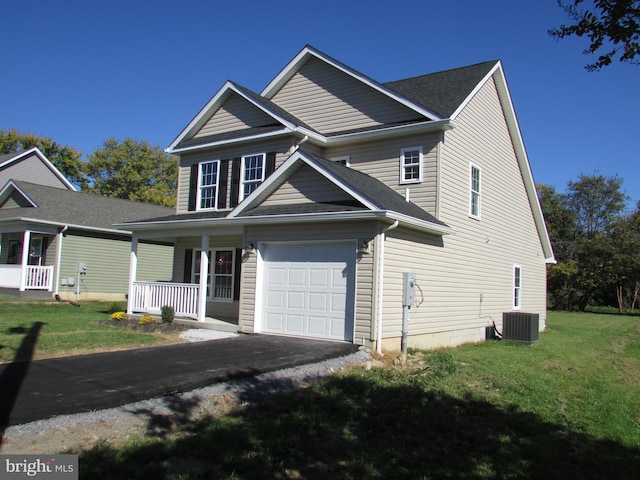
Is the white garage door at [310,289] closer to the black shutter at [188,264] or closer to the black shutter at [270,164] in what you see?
the black shutter at [270,164]

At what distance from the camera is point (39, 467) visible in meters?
4.54

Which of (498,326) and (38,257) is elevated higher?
(38,257)

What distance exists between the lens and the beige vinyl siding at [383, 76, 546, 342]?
41.4ft

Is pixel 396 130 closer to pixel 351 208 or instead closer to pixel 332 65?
pixel 332 65

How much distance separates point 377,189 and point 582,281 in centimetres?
3045

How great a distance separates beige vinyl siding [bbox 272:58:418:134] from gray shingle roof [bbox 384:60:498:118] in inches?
32.2

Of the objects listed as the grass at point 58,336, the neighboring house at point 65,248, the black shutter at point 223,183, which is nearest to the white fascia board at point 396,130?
the black shutter at point 223,183

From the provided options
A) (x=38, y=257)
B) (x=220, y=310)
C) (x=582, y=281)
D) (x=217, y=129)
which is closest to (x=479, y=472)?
(x=220, y=310)

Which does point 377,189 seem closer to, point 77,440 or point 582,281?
point 77,440

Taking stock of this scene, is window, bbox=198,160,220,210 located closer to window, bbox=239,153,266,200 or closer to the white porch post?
window, bbox=239,153,266,200

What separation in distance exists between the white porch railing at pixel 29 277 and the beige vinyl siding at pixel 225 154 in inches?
365

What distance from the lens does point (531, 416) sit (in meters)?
7.12

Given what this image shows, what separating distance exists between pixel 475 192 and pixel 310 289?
6.80 meters

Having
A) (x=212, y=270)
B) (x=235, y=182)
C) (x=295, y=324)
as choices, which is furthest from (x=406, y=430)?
(x=212, y=270)
